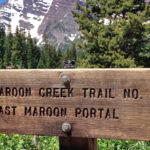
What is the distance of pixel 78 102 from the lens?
1.70 metres

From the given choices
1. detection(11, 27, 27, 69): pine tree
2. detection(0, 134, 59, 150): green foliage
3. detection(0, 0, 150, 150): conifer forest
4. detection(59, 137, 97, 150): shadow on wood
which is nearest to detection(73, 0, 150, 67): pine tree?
detection(0, 0, 150, 150): conifer forest

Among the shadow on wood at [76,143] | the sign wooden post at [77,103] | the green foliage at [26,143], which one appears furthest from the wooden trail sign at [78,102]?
the green foliage at [26,143]

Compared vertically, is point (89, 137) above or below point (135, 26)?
below

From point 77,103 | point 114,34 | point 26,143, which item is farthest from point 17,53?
point 77,103

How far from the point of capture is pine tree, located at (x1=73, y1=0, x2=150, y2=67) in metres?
24.1

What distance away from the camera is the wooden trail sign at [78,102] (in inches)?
63.8

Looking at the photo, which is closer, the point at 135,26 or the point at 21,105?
the point at 21,105

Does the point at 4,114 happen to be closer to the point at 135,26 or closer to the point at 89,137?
the point at 89,137

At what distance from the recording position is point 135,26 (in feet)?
78.2

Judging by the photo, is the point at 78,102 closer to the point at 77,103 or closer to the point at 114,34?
the point at 77,103

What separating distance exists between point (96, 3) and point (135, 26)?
19.9 ft

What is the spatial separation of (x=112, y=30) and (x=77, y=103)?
24.5 m

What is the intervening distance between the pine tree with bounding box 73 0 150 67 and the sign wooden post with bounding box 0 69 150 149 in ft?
69.3

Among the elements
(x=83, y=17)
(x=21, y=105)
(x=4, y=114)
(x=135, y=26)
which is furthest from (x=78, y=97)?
(x=83, y=17)
